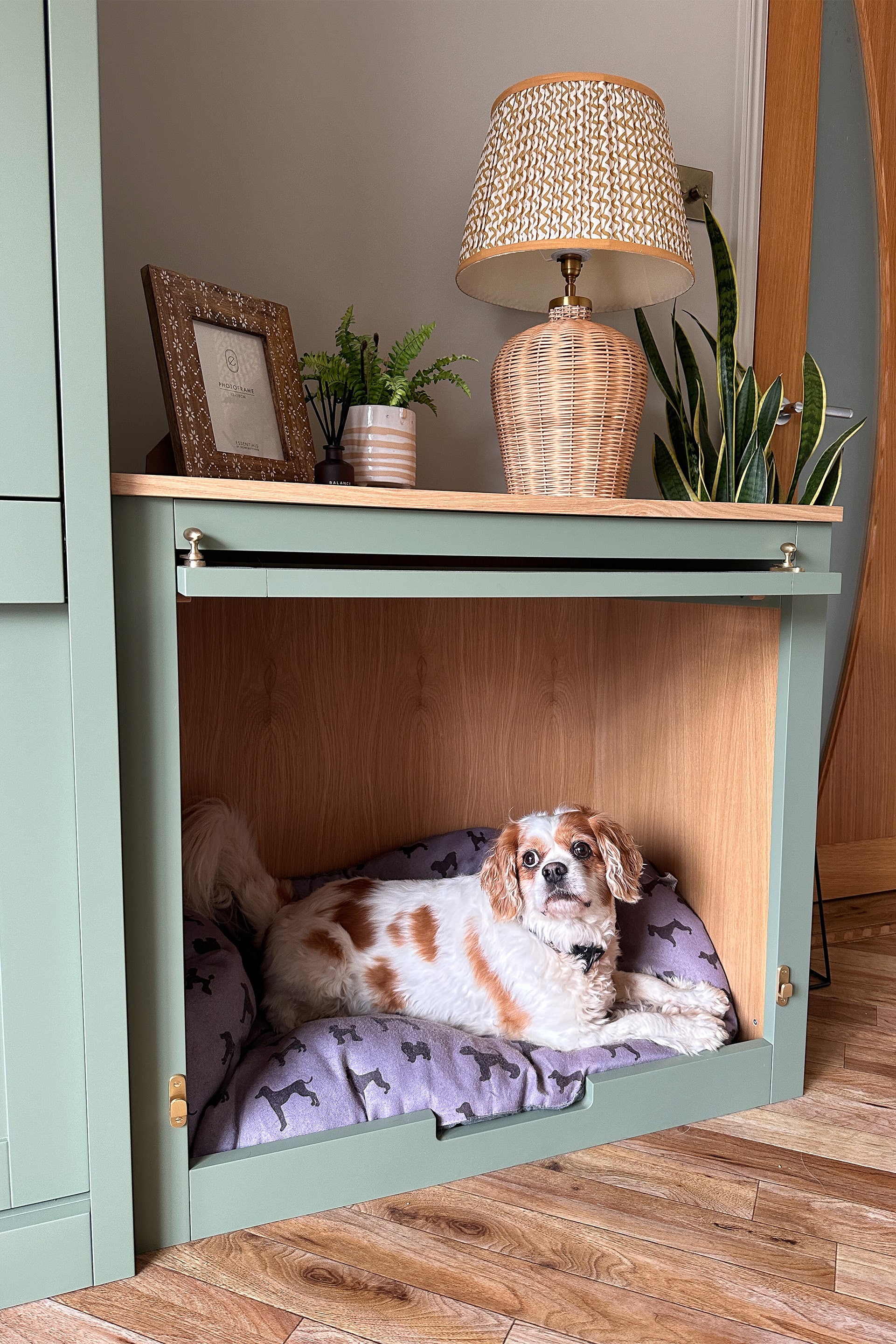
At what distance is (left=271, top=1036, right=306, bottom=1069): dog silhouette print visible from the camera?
4.13 ft

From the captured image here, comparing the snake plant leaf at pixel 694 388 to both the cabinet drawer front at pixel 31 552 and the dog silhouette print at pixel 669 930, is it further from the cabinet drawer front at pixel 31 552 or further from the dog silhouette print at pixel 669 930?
the cabinet drawer front at pixel 31 552

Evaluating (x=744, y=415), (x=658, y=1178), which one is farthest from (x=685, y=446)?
(x=658, y=1178)

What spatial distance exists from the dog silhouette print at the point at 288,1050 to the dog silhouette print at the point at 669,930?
0.64 meters

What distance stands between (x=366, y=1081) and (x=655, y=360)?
4.31 feet

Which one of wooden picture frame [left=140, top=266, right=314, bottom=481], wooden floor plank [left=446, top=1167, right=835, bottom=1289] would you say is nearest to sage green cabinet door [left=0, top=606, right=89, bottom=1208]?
wooden picture frame [left=140, top=266, right=314, bottom=481]

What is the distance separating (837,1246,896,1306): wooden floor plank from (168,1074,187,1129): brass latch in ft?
→ 2.59

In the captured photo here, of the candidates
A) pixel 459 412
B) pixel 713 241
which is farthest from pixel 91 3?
pixel 713 241

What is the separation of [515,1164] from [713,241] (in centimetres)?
152

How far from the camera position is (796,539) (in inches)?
53.6

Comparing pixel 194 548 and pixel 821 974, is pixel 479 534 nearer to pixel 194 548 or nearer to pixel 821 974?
pixel 194 548

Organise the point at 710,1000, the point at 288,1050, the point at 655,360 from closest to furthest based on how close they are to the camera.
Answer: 1. the point at 288,1050
2. the point at 710,1000
3. the point at 655,360

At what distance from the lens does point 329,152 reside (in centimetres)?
159

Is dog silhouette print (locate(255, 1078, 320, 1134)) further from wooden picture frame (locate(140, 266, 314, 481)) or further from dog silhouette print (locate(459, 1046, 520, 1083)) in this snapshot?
wooden picture frame (locate(140, 266, 314, 481))

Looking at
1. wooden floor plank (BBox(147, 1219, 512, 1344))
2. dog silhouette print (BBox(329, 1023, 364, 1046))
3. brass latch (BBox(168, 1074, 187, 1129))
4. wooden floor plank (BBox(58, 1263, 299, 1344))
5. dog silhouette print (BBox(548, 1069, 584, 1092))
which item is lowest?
wooden floor plank (BBox(147, 1219, 512, 1344))
